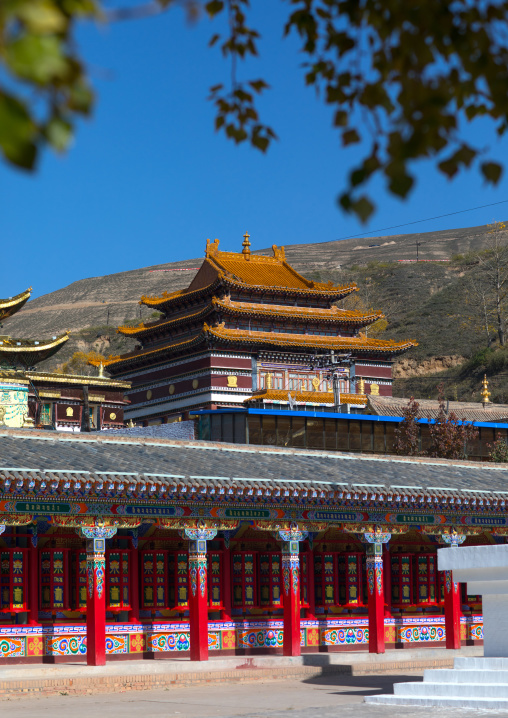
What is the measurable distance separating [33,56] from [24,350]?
42.8 m

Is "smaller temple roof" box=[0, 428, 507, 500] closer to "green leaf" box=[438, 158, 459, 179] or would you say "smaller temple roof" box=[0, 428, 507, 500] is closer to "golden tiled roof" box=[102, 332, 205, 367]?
"green leaf" box=[438, 158, 459, 179]

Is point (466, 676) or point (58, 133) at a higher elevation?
point (58, 133)

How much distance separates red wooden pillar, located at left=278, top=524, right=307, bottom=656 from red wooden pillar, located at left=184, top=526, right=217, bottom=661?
6.99 ft

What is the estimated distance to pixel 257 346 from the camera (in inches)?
2200

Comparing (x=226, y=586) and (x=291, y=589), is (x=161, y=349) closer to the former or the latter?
(x=226, y=586)

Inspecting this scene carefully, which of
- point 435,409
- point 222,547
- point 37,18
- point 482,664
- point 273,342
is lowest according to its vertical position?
point 482,664

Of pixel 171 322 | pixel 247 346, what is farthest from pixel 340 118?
pixel 171 322

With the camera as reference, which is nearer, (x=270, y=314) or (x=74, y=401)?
(x=270, y=314)

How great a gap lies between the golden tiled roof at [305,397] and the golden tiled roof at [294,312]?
423 centimetres

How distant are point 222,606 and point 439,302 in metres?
90.5

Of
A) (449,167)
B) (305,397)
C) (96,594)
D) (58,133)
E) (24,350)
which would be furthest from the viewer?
(305,397)

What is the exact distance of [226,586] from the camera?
1032 inches

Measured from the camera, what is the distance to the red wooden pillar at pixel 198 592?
23484 millimetres

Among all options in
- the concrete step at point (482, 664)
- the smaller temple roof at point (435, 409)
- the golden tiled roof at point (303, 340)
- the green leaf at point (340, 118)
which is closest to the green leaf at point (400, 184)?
the green leaf at point (340, 118)
